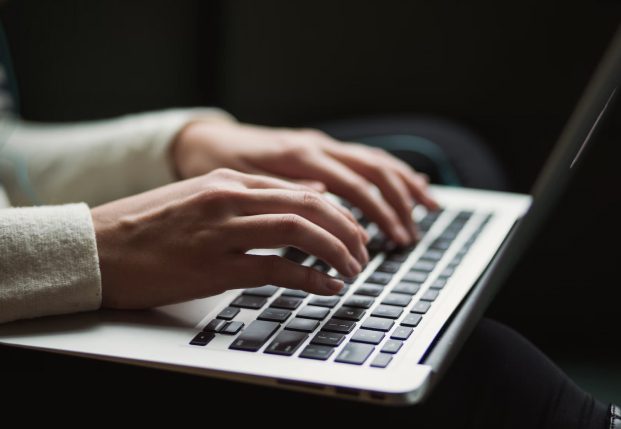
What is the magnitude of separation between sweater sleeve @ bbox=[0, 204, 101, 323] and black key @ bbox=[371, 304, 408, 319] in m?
0.22

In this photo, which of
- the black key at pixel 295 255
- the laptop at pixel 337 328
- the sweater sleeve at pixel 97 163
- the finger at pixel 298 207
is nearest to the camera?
the laptop at pixel 337 328

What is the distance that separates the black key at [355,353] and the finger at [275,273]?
0.22 feet

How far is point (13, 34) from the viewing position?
148cm

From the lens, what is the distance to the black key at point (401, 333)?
52 centimetres

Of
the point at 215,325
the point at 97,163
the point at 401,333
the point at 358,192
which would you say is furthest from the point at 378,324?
the point at 97,163

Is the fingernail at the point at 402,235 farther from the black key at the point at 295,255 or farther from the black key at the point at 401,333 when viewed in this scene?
the black key at the point at 401,333

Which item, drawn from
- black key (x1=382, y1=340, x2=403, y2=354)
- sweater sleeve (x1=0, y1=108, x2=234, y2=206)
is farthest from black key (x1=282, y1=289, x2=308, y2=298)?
sweater sleeve (x1=0, y1=108, x2=234, y2=206)

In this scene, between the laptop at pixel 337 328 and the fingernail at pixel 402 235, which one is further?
the fingernail at pixel 402 235

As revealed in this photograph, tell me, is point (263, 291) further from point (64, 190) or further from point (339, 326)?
point (64, 190)

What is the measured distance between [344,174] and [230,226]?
9.5 inches

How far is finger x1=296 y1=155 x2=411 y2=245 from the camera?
29.1 inches

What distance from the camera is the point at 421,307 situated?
572mm

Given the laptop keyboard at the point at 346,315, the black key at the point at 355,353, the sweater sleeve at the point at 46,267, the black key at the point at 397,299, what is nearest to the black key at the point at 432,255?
the laptop keyboard at the point at 346,315

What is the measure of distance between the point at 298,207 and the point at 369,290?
10 cm
